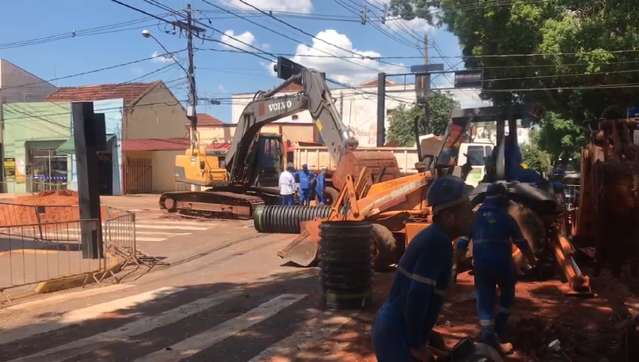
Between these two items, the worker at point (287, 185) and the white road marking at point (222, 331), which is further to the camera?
the worker at point (287, 185)

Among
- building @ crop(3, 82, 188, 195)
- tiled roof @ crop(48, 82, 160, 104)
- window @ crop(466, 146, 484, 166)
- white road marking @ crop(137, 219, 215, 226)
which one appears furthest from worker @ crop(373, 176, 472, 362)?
tiled roof @ crop(48, 82, 160, 104)

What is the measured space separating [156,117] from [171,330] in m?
37.0

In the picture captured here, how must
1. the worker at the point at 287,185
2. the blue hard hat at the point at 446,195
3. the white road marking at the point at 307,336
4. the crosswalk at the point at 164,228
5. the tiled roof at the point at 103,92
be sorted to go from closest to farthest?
the blue hard hat at the point at 446,195, the white road marking at the point at 307,336, the crosswalk at the point at 164,228, the worker at the point at 287,185, the tiled roof at the point at 103,92

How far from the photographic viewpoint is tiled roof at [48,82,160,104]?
41562 millimetres

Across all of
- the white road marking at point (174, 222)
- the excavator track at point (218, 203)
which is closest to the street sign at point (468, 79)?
the excavator track at point (218, 203)

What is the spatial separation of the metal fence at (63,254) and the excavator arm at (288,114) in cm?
568

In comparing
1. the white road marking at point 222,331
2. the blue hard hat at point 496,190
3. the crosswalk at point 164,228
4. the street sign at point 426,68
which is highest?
the street sign at point 426,68

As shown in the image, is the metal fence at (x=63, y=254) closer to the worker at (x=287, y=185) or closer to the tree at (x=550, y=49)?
the worker at (x=287, y=185)

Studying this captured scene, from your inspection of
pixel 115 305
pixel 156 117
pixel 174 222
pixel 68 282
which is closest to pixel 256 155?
pixel 174 222

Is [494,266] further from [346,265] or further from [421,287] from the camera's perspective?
[421,287]

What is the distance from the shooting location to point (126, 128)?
4016 centimetres

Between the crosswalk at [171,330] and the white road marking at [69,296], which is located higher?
the crosswalk at [171,330]

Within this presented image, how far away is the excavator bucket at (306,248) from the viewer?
11906mm

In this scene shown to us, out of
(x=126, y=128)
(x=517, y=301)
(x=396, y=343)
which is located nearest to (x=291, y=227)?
(x=517, y=301)
